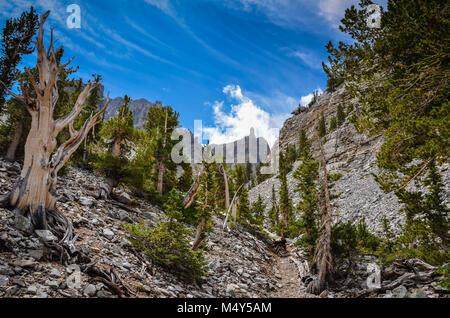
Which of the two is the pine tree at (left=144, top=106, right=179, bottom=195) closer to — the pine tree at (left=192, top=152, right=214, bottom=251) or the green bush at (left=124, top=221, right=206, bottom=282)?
the pine tree at (left=192, top=152, right=214, bottom=251)

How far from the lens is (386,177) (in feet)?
27.6

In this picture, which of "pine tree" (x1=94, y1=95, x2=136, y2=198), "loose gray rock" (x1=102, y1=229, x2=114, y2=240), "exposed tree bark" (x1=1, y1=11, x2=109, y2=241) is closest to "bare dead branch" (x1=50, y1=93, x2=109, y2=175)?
"exposed tree bark" (x1=1, y1=11, x2=109, y2=241)

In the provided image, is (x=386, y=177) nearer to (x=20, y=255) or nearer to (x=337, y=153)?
(x=20, y=255)

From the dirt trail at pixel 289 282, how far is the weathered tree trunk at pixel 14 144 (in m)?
14.5

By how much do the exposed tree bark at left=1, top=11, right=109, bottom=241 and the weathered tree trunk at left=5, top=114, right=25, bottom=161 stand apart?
6.77 metres

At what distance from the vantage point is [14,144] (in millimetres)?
11898

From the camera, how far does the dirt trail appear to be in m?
10.4

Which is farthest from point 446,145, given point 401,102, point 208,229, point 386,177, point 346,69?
point 208,229

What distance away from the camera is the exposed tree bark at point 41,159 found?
19.5 feet

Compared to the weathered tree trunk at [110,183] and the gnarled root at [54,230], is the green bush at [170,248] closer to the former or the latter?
the gnarled root at [54,230]

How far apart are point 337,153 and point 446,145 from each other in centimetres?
6720

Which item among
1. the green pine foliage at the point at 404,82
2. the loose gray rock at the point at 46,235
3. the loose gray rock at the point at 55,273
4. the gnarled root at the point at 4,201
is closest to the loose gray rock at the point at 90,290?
the loose gray rock at the point at 55,273

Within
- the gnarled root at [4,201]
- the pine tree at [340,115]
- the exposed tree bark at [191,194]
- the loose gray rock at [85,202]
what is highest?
the pine tree at [340,115]
